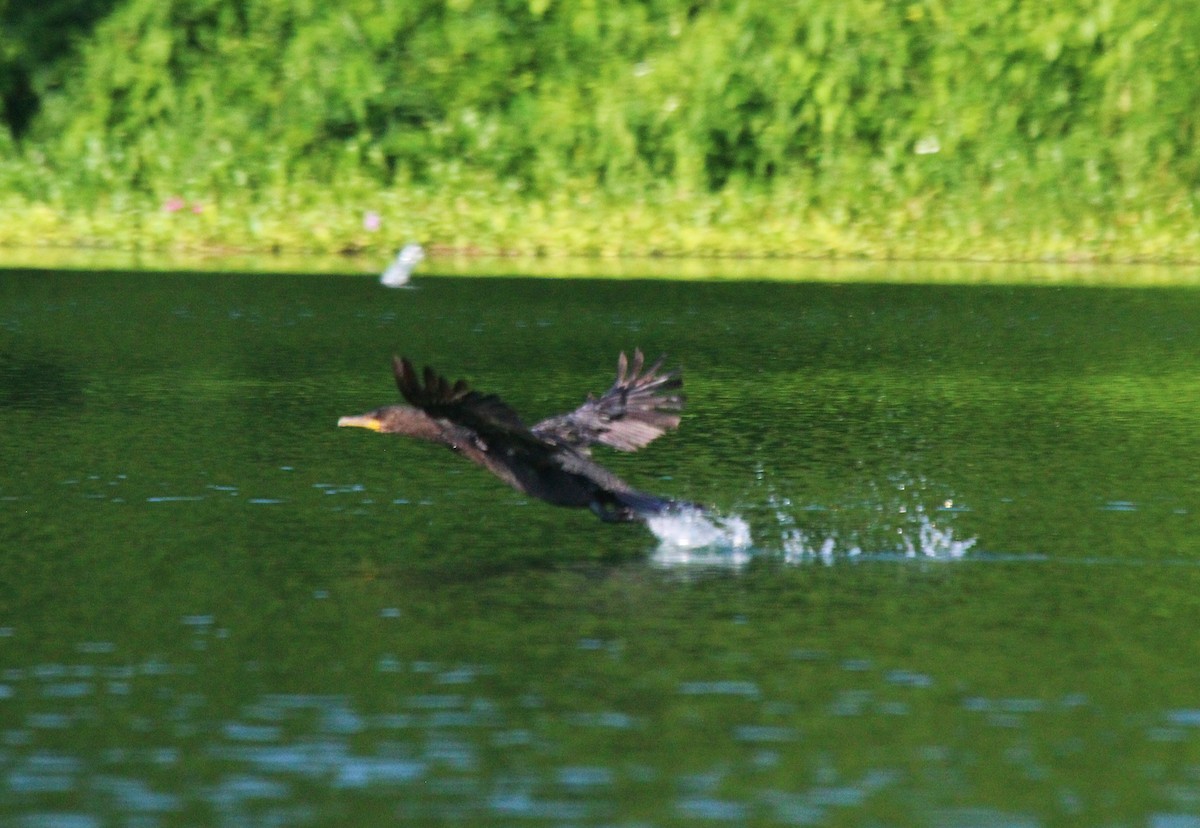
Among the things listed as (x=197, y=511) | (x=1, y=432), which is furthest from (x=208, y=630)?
(x=1, y=432)

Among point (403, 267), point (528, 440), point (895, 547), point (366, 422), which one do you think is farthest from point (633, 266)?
point (528, 440)

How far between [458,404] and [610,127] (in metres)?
16.9

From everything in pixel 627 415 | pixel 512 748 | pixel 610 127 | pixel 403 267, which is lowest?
pixel 512 748

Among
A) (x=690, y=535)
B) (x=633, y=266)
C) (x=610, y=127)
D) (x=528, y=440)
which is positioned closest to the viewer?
(x=528, y=440)

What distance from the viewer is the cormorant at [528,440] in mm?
9117

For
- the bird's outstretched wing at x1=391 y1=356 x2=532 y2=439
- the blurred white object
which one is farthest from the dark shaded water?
the blurred white object

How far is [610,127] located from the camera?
2573 centimetres

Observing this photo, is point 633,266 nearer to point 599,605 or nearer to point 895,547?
point 895,547

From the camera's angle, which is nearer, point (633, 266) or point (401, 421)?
point (401, 421)

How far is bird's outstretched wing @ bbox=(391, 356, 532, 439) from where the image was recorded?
892 centimetres

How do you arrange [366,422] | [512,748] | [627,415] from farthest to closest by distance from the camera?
[627,415], [366,422], [512,748]

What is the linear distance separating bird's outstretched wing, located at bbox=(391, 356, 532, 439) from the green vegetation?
15.2 meters

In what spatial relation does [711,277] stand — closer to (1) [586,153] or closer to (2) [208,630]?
(1) [586,153]

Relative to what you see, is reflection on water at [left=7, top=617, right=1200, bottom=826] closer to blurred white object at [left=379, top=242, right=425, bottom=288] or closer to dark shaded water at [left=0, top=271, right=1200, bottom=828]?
dark shaded water at [left=0, top=271, right=1200, bottom=828]
